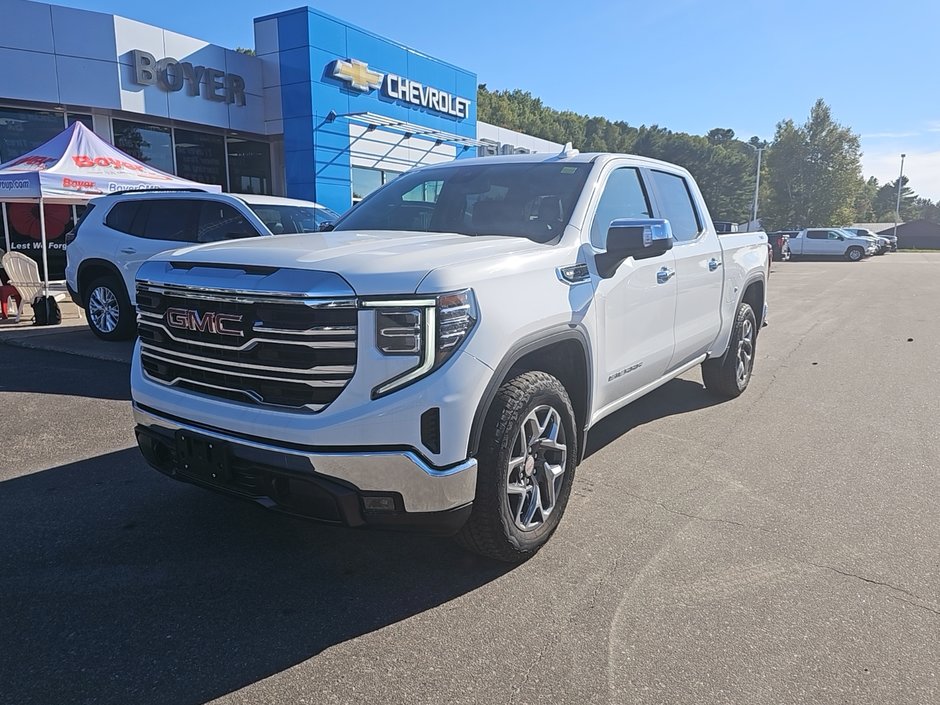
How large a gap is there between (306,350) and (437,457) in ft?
2.17

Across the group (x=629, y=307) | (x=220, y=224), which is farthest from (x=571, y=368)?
(x=220, y=224)

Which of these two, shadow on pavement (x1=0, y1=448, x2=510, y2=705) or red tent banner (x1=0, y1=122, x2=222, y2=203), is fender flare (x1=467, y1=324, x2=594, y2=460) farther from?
red tent banner (x1=0, y1=122, x2=222, y2=203)

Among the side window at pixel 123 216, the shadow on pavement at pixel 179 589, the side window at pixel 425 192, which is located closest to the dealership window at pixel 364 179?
the side window at pixel 123 216

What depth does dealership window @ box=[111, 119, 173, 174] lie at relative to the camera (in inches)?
633

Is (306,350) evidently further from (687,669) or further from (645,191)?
(645,191)

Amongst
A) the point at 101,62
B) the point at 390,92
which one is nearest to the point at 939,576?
the point at 101,62

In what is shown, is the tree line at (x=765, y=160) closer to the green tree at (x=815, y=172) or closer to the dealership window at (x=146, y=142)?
the green tree at (x=815, y=172)

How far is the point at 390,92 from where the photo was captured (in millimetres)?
21406

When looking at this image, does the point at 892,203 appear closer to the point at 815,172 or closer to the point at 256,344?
the point at 815,172

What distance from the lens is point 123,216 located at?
8.99m

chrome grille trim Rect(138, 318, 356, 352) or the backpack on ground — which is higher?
chrome grille trim Rect(138, 318, 356, 352)

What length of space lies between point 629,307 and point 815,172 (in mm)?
71021

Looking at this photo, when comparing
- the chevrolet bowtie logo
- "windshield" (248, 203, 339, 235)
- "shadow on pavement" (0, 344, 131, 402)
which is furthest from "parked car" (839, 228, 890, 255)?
"shadow on pavement" (0, 344, 131, 402)

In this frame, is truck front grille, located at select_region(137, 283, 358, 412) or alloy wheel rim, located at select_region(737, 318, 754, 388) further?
alloy wheel rim, located at select_region(737, 318, 754, 388)
